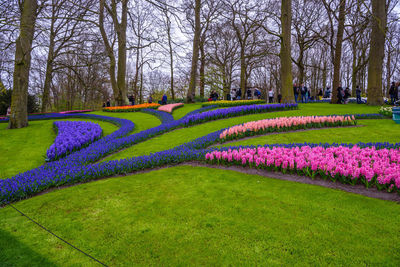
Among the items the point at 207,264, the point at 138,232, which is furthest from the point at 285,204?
the point at 138,232

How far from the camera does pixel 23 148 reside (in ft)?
27.1

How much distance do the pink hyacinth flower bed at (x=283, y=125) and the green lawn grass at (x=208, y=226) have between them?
13.5 feet

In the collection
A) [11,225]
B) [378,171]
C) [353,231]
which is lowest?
[11,225]

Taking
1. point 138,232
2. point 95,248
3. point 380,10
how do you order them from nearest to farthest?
point 95,248, point 138,232, point 380,10

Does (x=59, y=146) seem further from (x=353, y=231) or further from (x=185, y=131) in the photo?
(x=353, y=231)

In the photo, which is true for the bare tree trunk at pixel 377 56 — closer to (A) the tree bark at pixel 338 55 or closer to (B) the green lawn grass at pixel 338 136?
(A) the tree bark at pixel 338 55

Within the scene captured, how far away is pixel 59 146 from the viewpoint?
275 inches

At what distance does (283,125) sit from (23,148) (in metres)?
9.24

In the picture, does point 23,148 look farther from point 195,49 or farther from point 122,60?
point 195,49

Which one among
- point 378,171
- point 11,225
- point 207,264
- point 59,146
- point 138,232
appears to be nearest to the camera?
point 207,264

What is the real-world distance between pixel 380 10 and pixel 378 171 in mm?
16274

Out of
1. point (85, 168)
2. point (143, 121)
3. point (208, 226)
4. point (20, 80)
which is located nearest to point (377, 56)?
point (143, 121)

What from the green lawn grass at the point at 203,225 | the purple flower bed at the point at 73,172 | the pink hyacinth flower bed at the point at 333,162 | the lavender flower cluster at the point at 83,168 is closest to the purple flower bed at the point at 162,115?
the lavender flower cluster at the point at 83,168

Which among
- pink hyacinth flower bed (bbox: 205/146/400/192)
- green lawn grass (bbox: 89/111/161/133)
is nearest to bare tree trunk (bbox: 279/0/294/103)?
green lawn grass (bbox: 89/111/161/133)
